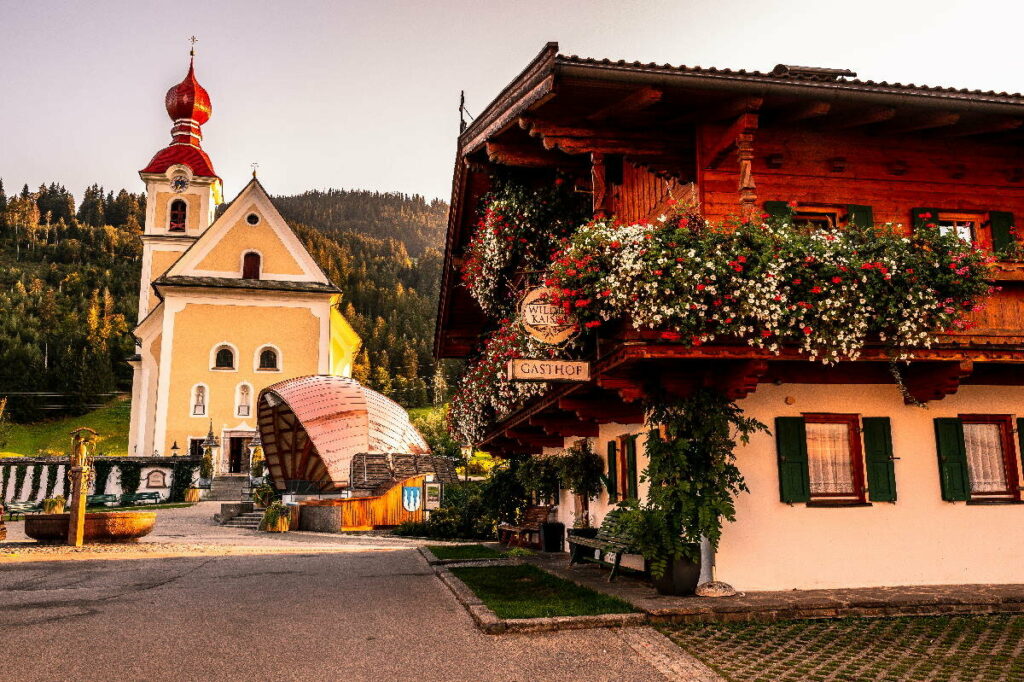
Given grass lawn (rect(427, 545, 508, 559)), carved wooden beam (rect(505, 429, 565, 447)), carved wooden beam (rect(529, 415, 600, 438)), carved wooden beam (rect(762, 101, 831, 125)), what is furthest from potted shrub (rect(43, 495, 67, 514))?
carved wooden beam (rect(762, 101, 831, 125))

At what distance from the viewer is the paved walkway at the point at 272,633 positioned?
693cm

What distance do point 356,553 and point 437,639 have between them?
10.1 m

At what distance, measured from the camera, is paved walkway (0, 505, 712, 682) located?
22.7 ft

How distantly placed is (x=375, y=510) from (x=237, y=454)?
835 inches

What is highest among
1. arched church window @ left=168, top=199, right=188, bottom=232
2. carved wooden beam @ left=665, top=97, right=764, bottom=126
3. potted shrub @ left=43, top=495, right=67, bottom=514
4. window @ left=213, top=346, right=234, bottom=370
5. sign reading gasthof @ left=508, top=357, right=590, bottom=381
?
arched church window @ left=168, top=199, right=188, bottom=232

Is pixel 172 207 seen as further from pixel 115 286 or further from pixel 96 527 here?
pixel 115 286

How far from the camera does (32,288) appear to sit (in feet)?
412

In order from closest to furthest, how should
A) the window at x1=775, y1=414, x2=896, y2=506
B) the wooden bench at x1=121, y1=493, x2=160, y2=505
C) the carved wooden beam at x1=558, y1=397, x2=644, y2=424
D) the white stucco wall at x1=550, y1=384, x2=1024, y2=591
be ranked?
the white stucco wall at x1=550, y1=384, x2=1024, y2=591 → the window at x1=775, y1=414, x2=896, y2=506 → the carved wooden beam at x1=558, y1=397, x2=644, y2=424 → the wooden bench at x1=121, y1=493, x2=160, y2=505

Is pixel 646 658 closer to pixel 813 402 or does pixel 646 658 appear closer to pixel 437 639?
pixel 437 639

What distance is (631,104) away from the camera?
32.6 ft

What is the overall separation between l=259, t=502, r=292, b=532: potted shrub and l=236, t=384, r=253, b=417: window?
20.4 m

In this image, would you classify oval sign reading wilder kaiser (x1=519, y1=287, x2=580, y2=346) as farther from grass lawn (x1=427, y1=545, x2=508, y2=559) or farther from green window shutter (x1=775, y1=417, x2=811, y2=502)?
grass lawn (x1=427, y1=545, x2=508, y2=559)

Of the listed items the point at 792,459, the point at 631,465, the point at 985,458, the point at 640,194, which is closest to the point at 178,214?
the point at 640,194

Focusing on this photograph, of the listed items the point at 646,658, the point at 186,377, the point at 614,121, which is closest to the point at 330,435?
the point at 186,377
